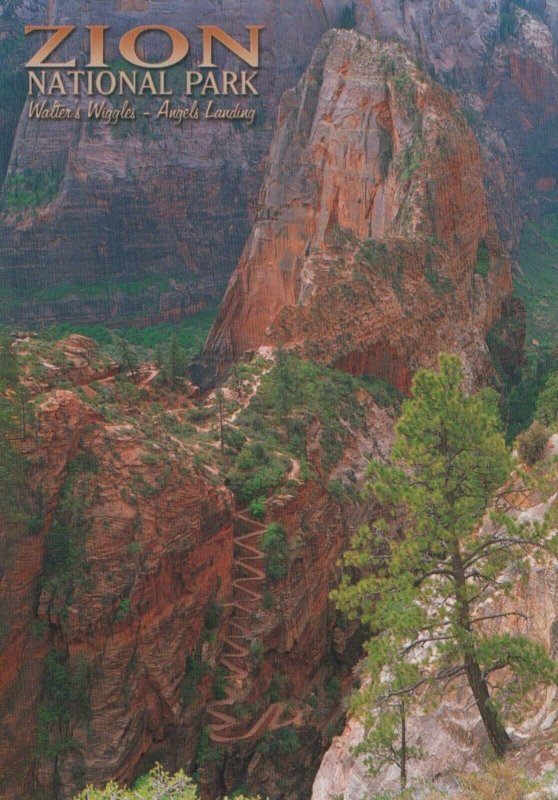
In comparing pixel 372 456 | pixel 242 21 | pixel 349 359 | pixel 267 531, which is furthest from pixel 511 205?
pixel 267 531

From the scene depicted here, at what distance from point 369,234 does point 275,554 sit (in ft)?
110

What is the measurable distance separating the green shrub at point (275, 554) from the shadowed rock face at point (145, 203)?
217ft

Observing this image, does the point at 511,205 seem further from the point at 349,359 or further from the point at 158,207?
the point at 349,359

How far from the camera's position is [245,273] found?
73.6 metres

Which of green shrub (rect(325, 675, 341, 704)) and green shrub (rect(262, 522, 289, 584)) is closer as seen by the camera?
green shrub (rect(262, 522, 289, 584))

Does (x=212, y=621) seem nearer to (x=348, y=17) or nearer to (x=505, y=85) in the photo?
(x=348, y=17)

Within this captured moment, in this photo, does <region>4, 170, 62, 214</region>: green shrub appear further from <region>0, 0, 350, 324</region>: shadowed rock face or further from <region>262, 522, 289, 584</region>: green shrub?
<region>262, 522, 289, 584</region>: green shrub

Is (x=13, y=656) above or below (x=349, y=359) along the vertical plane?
below

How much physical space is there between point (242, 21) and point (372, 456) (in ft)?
210

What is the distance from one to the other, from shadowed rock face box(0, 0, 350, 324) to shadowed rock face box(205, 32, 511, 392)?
90.6 ft

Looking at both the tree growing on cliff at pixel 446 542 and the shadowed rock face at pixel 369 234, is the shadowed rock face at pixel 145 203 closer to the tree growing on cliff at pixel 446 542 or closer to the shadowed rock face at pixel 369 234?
the shadowed rock face at pixel 369 234

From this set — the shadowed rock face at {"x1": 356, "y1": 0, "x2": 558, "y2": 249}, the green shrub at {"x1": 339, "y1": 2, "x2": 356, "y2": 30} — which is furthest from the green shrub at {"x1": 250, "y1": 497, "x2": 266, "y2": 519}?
the shadowed rock face at {"x1": 356, "y1": 0, "x2": 558, "y2": 249}

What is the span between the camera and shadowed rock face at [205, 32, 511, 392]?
54.7 metres

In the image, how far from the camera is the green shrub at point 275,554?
37.2 meters
